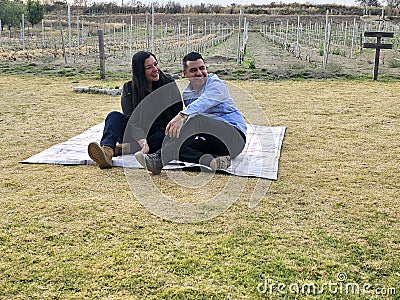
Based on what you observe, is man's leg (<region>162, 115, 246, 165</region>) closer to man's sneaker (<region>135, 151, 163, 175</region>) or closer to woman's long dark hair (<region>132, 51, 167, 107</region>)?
Answer: man's sneaker (<region>135, 151, 163, 175</region>)

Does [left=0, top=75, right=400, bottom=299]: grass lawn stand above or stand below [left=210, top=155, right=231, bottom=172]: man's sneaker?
below

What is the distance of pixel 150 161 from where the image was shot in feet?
10.2

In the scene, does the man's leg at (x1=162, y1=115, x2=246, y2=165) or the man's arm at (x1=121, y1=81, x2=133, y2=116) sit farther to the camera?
the man's arm at (x1=121, y1=81, x2=133, y2=116)

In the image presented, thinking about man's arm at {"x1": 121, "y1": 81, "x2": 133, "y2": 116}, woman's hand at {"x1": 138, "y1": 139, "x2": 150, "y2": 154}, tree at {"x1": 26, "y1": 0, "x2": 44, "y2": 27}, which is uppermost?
tree at {"x1": 26, "y1": 0, "x2": 44, "y2": 27}

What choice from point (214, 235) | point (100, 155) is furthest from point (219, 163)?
point (214, 235)

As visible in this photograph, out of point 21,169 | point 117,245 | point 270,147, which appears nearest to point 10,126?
point 21,169

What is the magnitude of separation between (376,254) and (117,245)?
114cm

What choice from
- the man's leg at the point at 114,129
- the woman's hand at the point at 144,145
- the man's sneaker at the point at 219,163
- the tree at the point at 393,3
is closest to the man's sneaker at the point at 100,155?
the man's leg at the point at 114,129

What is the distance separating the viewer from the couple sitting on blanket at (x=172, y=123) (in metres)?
3.20

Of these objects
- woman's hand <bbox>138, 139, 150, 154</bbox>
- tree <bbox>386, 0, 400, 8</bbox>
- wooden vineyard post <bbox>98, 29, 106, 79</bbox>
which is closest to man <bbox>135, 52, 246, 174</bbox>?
woman's hand <bbox>138, 139, 150, 154</bbox>

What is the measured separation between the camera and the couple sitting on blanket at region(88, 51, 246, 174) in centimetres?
320

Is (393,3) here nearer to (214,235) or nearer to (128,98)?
(128,98)

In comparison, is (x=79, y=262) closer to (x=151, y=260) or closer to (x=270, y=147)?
(x=151, y=260)

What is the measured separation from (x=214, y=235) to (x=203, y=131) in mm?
1143
